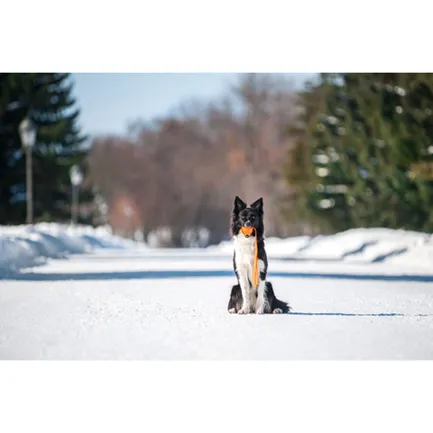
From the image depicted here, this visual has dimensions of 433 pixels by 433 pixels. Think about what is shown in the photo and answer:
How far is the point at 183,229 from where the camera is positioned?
42969 mm

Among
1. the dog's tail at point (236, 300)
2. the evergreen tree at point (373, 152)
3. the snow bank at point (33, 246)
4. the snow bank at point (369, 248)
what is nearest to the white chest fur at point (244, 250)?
the dog's tail at point (236, 300)

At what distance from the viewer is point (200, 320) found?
29.7 ft

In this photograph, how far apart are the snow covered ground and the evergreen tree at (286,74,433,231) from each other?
6168mm

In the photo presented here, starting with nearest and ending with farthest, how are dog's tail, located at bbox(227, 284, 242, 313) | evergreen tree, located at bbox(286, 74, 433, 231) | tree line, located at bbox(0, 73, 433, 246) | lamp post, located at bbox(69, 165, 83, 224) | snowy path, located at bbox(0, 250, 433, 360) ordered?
1. snowy path, located at bbox(0, 250, 433, 360)
2. dog's tail, located at bbox(227, 284, 242, 313)
3. evergreen tree, located at bbox(286, 74, 433, 231)
4. tree line, located at bbox(0, 73, 433, 246)
5. lamp post, located at bbox(69, 165, 83, 224)

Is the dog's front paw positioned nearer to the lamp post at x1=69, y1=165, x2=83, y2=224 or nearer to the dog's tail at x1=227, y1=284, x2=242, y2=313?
the dog's tail at x1=227, y1=284, x2=242, y2=313

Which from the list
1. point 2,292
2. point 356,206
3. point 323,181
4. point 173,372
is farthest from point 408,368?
point 323,181

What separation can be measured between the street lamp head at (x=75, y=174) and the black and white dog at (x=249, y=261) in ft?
98.3

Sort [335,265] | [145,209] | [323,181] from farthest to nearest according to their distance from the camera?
[145,209] < [323,181] < [335,265]

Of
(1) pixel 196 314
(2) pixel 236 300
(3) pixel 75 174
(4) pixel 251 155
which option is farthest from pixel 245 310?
(4) pixel 251 155

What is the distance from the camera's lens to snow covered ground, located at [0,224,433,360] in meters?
7.48

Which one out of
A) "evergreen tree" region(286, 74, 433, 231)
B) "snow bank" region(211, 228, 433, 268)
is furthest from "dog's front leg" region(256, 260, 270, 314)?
"evergreen tree" region(286, 74, 433, 231)

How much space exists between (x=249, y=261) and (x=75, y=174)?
3072 centimetres
